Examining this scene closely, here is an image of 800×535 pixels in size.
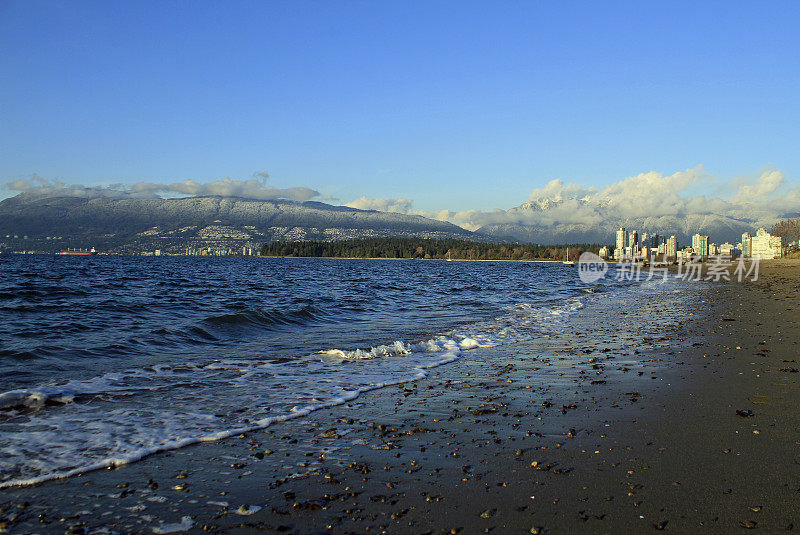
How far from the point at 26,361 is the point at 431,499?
11752 mm

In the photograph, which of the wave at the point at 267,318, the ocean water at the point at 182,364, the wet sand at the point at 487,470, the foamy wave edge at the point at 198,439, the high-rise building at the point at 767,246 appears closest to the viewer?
the wet sand at the point at 487,470

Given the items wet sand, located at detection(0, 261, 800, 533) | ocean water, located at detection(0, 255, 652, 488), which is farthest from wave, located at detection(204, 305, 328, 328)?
wet sand, located at detection(0, 261, 800, 533)

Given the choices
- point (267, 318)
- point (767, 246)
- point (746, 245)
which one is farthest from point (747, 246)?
point (267, 318)

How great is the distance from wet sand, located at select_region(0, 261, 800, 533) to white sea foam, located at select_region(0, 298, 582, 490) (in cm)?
48

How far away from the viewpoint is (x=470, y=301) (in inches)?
1271

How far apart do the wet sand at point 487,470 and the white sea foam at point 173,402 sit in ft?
1.57

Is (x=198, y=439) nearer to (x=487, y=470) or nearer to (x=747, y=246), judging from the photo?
(x=487, y=470)

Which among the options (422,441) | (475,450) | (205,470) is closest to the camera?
(205,470)

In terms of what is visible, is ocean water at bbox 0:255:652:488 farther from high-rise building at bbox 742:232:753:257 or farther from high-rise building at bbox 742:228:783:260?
high-rise building at bbox 742:232:753:257

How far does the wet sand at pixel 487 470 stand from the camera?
170 inches

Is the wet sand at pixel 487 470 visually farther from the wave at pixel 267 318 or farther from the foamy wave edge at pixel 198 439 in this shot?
the wave at pixel 267 318

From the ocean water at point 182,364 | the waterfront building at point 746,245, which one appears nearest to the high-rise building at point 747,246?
the waterfront building at point 746,245

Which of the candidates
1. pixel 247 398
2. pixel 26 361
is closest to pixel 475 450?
pixel 247 398

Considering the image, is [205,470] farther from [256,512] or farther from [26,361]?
[26,361]
